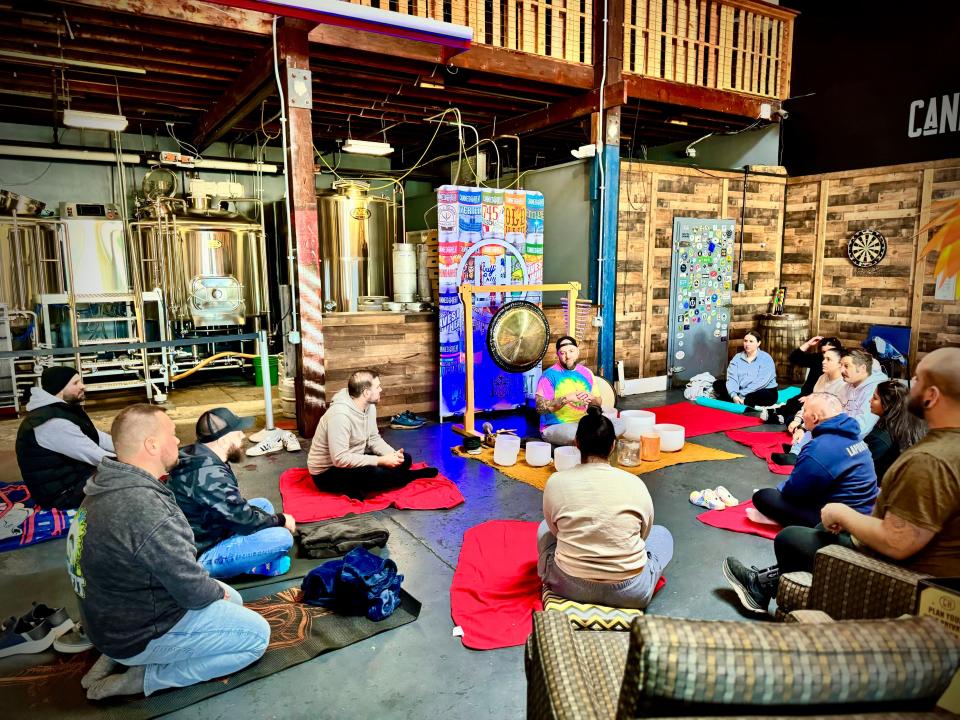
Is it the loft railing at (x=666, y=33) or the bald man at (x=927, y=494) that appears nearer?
the bald man at (x=927, y=494)

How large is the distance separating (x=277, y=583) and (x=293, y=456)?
2.71m

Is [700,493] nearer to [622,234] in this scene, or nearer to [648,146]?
[622,234]

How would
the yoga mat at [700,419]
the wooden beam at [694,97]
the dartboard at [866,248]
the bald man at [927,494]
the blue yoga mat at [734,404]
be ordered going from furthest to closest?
the dartboard at [866,248] → the wooden beam at [694,97] → the blue yoga mat at [734,404] → the yoga mat at [700,419] → the bald man at [927,494]

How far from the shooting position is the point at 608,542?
2979 millimetres

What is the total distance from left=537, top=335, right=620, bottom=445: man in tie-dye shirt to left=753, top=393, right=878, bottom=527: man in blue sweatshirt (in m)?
2.59

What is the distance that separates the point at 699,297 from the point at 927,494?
25.1ft

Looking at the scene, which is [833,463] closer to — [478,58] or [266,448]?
[266,448]

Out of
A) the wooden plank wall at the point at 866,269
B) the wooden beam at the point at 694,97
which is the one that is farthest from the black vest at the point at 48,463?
the wooden plank wall at the point at 866,269

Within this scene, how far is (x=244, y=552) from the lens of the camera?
12.0 feet

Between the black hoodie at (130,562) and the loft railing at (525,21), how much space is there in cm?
578

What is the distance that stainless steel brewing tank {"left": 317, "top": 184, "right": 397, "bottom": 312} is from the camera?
32.2 feet

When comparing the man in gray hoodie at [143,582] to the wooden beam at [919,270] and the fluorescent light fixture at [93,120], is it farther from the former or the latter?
the wooden beam at [919,270]

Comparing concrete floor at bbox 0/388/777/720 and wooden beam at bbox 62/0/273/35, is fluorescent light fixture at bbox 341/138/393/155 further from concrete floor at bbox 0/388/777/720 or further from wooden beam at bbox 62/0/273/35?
concrete floor at bbox 0/388/777/720

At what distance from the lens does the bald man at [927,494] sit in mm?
2340
